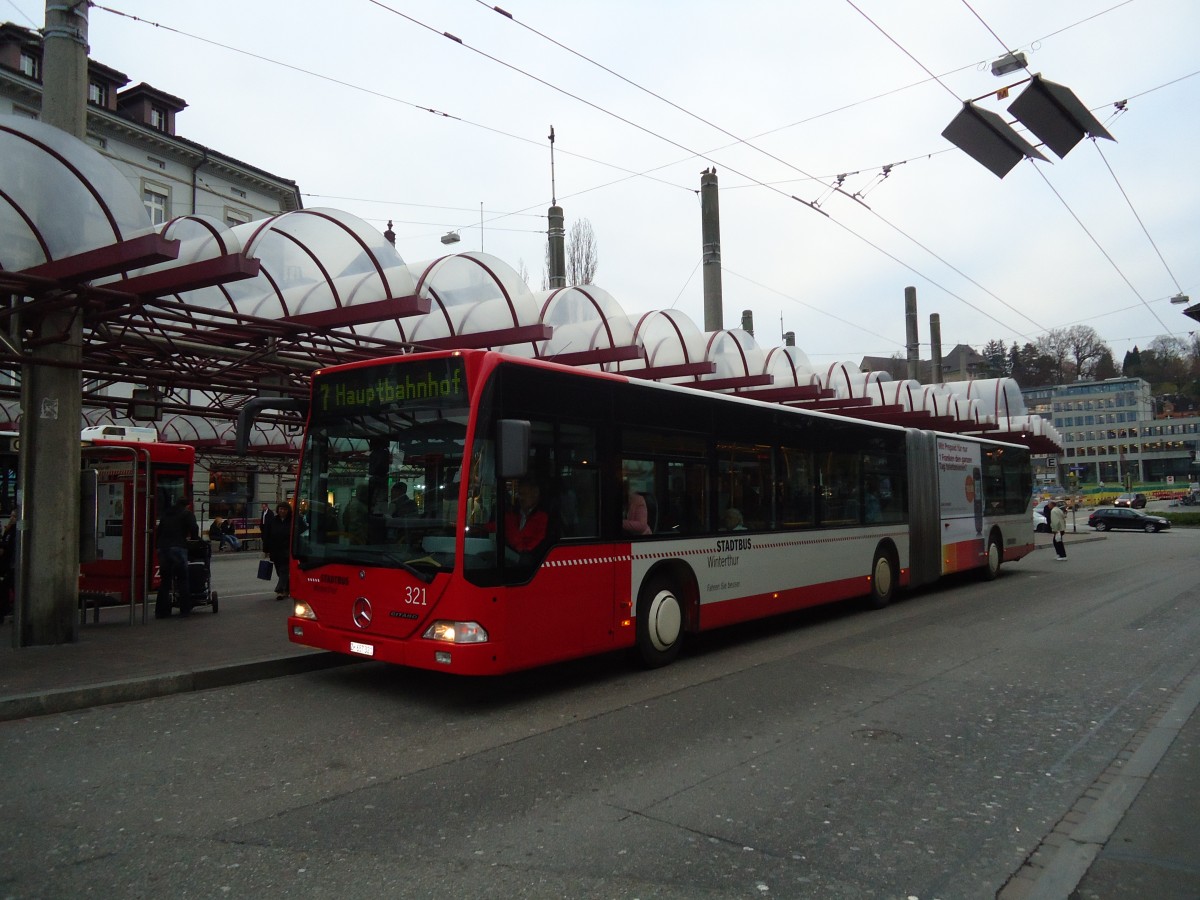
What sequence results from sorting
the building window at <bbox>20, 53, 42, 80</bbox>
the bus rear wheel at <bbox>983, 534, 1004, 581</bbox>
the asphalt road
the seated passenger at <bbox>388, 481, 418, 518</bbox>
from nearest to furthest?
the asphalt road, the seated passenger at <bbox>388, 481, 418, 518</bbox>, the bus rear wheel at <bbox>983, 534, 1004, 581</bbox>, the building window at <bbox>20, 53, 42, 80</bbox>

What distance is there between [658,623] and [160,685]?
15.7 ft

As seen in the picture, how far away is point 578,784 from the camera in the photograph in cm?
527

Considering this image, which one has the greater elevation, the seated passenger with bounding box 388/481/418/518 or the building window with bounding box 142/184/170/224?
the building window with bounding box 142/184/170/224

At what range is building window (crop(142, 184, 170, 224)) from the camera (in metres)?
33.4

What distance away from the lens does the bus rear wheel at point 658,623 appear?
875cm

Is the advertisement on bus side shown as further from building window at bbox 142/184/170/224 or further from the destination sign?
building window at bbox 142/184/170/224

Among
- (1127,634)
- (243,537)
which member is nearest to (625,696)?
(1127,634)

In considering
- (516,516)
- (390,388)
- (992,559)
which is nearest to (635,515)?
(516,516)

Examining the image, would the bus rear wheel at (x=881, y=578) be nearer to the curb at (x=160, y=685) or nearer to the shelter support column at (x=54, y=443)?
the curb at (x=160, y=685)

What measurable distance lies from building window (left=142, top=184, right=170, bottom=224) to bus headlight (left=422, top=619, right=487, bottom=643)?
32.7m

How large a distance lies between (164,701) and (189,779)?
2.49 m

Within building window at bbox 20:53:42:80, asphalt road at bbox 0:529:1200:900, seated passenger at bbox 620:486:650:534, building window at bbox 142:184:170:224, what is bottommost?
asphalt road at bbox 0:529:1200:900

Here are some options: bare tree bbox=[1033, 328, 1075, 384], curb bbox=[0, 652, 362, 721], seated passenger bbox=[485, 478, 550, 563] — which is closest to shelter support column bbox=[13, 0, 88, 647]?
curb bbox=[0, 652, 362, 721]

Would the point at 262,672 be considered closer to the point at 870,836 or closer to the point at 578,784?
the point at 578,784
